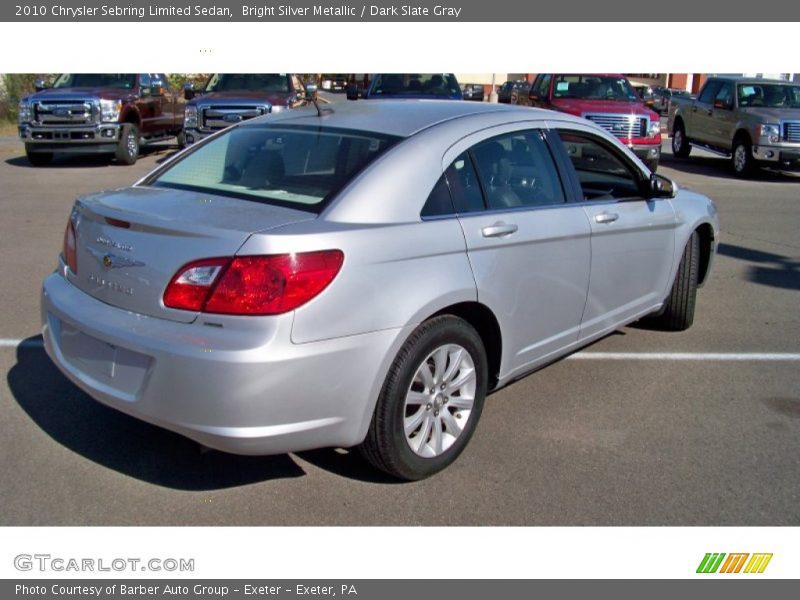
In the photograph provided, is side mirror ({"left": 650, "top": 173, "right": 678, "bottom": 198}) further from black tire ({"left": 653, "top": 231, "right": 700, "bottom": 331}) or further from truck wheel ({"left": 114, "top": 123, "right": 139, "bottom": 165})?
truck wheel ({"left": 114, "top": 123, "right": 139, "bottom": 165})

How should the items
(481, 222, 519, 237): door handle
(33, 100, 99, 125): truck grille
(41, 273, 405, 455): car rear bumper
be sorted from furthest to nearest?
(33, 100, 99, 125): truck grille, (481, 222, 519, 237): door handle, (41, 273, 405, 455): car rear bumper

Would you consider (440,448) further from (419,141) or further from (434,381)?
(419,141)

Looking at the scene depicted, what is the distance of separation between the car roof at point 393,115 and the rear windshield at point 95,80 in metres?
12.7

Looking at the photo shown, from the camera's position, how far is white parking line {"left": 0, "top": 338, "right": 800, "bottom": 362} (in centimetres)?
562

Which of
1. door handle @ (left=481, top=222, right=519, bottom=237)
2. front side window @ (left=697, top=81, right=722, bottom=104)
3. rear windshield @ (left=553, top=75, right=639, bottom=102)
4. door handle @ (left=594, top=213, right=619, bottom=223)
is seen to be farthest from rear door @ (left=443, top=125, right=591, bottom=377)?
front side window @ (left=697, top=81, right=722, bottom=104)

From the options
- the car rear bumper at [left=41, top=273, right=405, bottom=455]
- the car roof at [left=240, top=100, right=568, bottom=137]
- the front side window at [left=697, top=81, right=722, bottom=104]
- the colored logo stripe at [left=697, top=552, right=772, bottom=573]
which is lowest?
the colored logo stripe at [left=697, top=552, right=772, bottom=573]

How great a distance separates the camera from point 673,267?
567 centimetres

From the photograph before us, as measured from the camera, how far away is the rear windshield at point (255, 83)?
1489cm

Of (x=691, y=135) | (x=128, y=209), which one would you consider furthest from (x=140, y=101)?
(x=128, y=209)

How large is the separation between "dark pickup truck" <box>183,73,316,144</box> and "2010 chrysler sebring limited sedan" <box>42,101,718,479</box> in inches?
368

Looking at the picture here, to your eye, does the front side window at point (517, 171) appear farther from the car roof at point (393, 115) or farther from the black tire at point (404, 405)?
the black tire at point (404, 405)

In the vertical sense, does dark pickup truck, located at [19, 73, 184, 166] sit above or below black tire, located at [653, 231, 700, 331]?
above

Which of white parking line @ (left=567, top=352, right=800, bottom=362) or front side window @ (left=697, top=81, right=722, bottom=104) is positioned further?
front side window @ (left=697, top=81, right=722, bottom=104)

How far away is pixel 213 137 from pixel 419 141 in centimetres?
141
